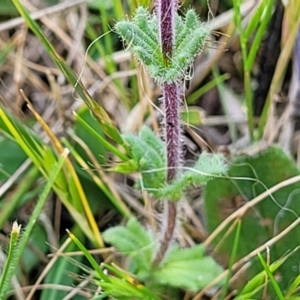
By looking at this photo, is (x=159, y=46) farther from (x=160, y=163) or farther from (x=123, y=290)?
(x=123, y=290)

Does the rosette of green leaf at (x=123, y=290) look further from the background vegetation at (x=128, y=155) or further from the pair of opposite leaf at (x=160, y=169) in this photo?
the pair of opposite leaf at (x=160, y=169)

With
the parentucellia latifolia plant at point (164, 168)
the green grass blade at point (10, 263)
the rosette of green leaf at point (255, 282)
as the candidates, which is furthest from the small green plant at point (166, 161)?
the green grass blade at point (10, 263)

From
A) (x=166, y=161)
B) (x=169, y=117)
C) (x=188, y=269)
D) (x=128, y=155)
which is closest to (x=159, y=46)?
(x=169, y=117)

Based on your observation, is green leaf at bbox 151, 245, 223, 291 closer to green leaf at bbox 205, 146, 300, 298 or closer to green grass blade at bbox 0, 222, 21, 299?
green leaf at bbox 205, 146, 300, 298

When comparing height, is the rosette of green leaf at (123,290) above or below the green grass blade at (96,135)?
below

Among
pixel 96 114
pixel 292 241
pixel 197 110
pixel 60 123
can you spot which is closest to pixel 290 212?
pixel 292 241

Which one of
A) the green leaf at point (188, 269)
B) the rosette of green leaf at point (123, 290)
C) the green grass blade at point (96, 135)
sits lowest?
the green leaf at point (188, 269)

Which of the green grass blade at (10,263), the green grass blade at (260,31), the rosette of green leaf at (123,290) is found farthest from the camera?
the green grass blade at (260,31)
